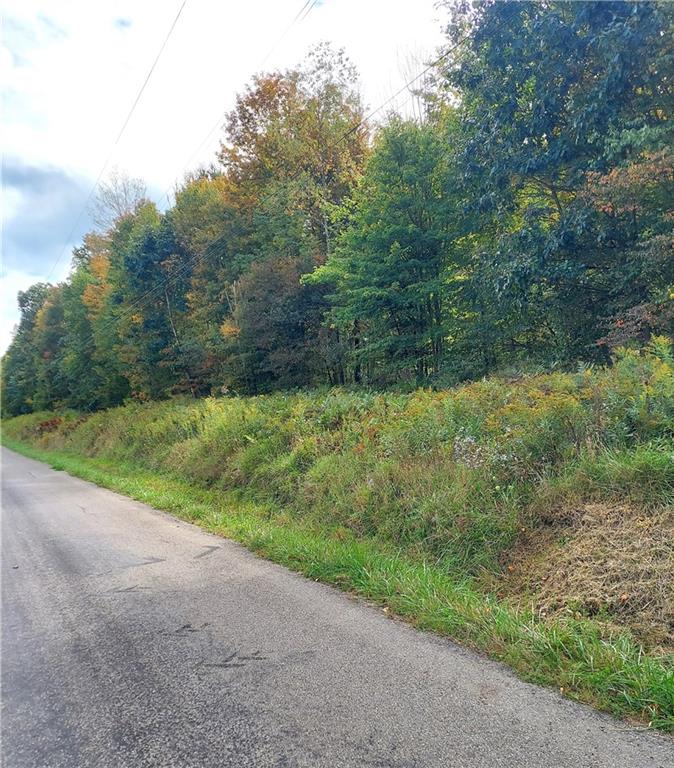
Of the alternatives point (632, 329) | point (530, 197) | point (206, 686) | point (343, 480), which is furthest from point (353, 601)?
→ point (530, 197)

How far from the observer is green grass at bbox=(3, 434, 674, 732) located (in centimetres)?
246

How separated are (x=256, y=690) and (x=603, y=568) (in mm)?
2398

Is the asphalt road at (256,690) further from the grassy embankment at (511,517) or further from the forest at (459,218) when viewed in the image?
Result: the forest at (459,218)

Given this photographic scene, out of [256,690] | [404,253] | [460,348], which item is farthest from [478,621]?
[404,253]

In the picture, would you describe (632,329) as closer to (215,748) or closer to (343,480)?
(343,480)

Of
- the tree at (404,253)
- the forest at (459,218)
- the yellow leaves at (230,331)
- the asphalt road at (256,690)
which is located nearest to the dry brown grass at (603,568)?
the asphalt road at (256,690)

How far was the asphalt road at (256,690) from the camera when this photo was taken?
2.15 m

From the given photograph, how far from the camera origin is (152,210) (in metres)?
26.5

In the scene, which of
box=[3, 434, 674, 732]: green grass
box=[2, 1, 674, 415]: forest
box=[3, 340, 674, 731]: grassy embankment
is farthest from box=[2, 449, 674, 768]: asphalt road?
box=[2, 1, 674, 415]: forest

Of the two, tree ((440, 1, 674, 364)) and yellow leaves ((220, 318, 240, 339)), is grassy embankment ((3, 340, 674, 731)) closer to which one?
tree ((440, 1, 674, 364))

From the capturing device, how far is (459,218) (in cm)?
1119

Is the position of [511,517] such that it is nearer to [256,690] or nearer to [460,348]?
[256,690]

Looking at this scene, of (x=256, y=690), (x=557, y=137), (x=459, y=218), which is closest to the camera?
(x=256, y=690)

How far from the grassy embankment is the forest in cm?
265
